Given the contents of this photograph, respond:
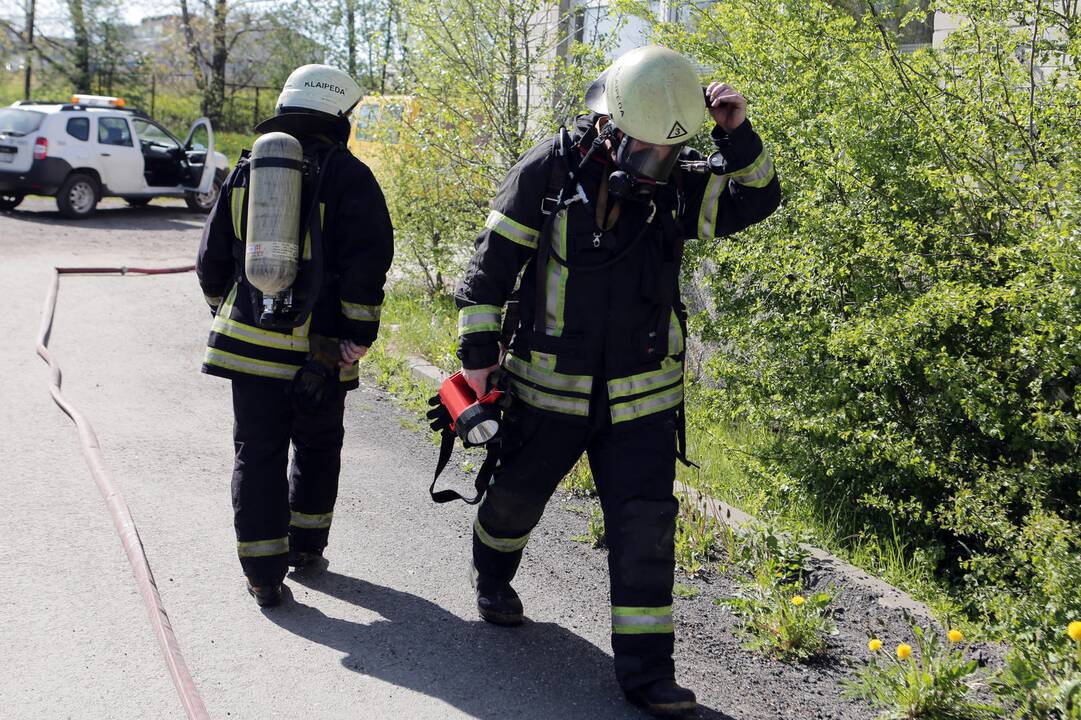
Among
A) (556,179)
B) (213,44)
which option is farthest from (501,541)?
(213,44)

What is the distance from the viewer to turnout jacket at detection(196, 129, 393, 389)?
4.10 meters

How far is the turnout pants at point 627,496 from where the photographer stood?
3.49 metres

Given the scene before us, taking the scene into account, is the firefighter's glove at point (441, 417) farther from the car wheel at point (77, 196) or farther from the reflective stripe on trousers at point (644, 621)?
the car wheel at point (77, 196)

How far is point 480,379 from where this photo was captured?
366 centimetres

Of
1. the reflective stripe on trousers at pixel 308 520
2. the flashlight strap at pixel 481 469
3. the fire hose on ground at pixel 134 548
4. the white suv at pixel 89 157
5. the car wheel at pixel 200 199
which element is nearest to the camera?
the fire hose on ground at pixel 134 548

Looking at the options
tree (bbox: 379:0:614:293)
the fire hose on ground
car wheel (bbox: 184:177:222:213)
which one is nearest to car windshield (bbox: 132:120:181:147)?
car wheel (bbox: 184:177:222:213)

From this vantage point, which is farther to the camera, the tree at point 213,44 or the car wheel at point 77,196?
the tree at point 213,44

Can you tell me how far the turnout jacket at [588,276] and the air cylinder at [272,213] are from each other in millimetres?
731

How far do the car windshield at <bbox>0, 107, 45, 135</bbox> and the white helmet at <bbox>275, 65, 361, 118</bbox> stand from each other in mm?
14434

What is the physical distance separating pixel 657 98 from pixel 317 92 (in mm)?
1506

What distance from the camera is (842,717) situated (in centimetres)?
352

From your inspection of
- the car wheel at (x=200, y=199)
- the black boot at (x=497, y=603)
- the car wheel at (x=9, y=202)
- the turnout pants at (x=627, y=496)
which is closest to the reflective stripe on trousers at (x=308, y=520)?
the black boot at (x=497, y=603)

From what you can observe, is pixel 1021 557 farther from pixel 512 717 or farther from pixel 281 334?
pixel 281 334

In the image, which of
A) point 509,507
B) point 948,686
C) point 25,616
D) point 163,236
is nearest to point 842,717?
point 948,686
